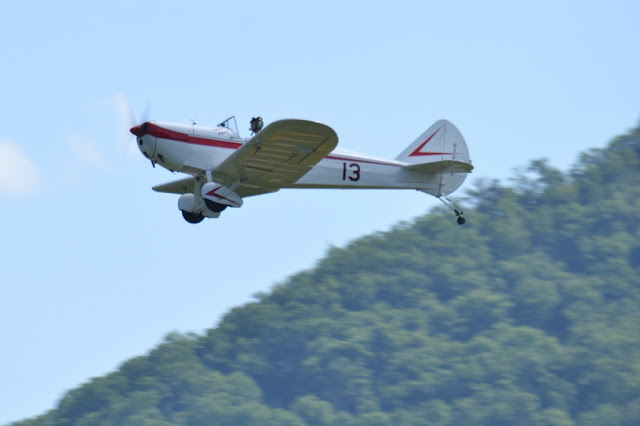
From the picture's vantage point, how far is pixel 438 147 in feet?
60.1

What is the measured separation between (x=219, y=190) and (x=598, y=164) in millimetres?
63813

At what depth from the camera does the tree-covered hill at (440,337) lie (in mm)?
44688

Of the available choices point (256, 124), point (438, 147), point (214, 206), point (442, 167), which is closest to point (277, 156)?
point (256, 124)

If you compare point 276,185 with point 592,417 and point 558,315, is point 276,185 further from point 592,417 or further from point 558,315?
point 558,315

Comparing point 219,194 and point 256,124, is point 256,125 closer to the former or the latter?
point 256,124

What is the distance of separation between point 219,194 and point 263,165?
2.93 ft

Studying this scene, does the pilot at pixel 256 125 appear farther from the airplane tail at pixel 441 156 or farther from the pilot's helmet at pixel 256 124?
the airplane tail at pixel 441 156

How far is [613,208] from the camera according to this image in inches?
2665

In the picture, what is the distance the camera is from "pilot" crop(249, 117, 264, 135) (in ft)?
49.4

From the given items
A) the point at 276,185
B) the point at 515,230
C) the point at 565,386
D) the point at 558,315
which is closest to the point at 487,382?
the point at 565,386

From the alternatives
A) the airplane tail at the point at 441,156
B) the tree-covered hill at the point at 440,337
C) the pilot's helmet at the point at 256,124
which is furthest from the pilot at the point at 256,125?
the tree-covered hill at the point at 440,337

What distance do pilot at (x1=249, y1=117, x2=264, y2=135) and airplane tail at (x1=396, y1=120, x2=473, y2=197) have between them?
3.16 m

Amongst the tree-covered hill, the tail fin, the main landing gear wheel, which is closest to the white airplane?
the main landing gear wheel

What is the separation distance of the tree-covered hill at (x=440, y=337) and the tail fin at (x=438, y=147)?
Answer: 25.9 m
